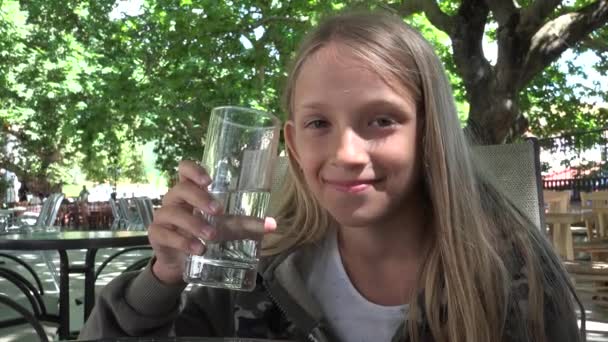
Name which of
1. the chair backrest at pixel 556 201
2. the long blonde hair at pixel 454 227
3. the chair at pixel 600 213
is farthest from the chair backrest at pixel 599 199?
the long blonde hair at pixel 454 227

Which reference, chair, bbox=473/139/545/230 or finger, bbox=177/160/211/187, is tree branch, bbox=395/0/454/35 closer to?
chair, bbox=473/139/545/230

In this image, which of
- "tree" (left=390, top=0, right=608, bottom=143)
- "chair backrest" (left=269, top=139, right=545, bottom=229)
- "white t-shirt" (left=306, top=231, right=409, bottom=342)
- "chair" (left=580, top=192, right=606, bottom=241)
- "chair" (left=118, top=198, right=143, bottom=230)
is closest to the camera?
"white t-shirt" (left=306, top=231, right=409, bottom=342)

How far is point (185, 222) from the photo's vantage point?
1.05m

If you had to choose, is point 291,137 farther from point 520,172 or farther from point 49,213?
point 49,213

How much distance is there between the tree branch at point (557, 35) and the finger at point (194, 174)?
6.19 meters

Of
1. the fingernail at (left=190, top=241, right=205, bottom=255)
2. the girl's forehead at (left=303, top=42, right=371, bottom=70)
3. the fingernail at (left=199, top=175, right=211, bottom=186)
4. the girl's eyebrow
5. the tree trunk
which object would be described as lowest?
the fingernail at (left=190, top=241, right=205, bottom=255)

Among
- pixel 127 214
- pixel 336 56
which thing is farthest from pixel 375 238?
pixel 127 214

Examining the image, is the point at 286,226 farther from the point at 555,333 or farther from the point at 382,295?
the point at 555,333

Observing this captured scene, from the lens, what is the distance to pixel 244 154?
3.37 feet

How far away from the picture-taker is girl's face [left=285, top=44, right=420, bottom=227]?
3.58 feet

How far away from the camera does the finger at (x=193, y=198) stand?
102 cm

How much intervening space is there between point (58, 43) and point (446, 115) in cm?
1376

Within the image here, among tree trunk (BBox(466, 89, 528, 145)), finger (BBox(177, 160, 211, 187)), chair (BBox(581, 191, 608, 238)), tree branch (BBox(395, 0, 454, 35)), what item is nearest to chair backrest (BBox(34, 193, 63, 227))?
tree branch (BBox(395, 0, 454, 35))

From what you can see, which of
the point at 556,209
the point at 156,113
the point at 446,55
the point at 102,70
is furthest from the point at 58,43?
the point at 556,209
